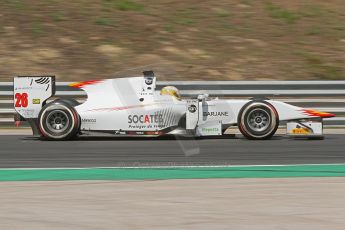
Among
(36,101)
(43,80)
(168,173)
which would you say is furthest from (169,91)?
(168,173)

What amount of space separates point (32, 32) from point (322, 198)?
1303 cm

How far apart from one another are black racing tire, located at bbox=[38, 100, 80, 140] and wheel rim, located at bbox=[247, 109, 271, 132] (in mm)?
2595

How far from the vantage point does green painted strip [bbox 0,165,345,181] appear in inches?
336

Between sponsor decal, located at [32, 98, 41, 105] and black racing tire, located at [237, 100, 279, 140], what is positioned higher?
sponsor decal, located at [32, 98, 41, 105]

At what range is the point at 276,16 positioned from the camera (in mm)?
20797

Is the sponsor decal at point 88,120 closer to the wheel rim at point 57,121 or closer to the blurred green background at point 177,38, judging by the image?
the wheel rim at point 57,121

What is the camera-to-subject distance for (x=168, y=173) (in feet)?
29.1

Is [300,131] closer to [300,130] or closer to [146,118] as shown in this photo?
[300,130]

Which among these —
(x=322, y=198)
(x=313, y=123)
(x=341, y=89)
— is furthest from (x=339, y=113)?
(x=322, y=198)

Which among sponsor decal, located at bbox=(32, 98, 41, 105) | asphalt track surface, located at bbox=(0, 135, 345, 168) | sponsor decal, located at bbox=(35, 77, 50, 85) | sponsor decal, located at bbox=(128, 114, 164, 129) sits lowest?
asphalt track surface, located at bbox=(0, 135, 345, 168)

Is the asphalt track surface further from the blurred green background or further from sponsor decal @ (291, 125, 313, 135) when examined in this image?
the blurred green background

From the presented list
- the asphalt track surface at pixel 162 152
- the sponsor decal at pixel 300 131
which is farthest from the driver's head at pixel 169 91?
the sponsor decal at pixel 300 131

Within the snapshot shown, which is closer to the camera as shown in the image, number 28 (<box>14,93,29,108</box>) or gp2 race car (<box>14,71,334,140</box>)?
gp2 race car (<box>14,71,334,140</box>)

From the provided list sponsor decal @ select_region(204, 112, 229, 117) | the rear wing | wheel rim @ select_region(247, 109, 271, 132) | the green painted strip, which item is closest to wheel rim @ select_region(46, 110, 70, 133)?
the rear wing
